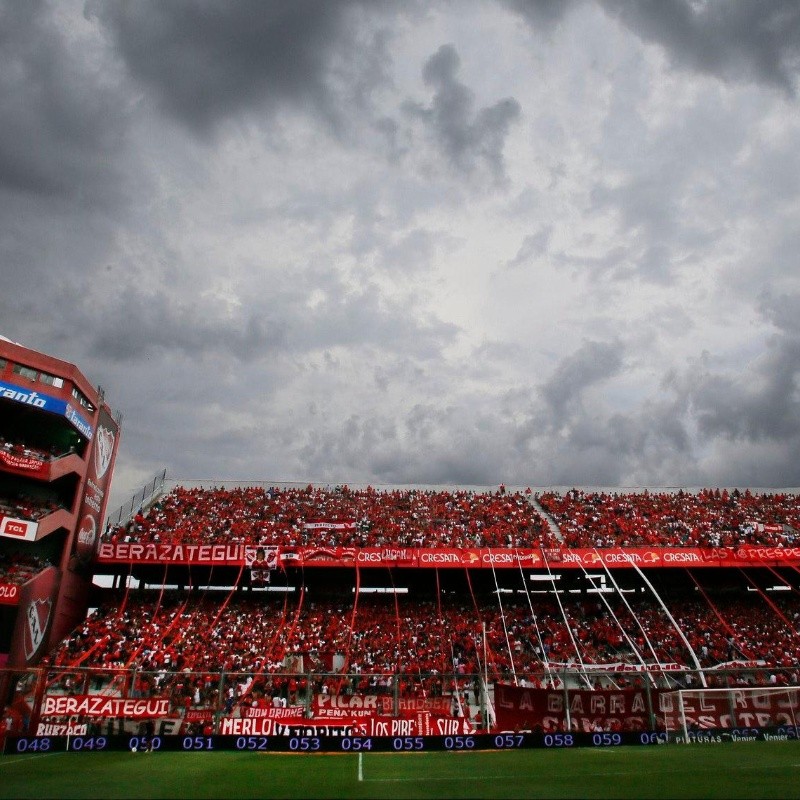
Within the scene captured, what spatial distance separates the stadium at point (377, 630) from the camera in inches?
658

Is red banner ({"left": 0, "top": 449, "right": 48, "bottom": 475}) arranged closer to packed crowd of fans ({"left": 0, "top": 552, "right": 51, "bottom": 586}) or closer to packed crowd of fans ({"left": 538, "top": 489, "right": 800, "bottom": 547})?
packed crowd of fans ({"left": 0, "top": 552, "right": 51, "bottom": 586})

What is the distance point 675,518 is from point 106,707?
39885 millimetres

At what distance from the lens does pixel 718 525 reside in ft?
147

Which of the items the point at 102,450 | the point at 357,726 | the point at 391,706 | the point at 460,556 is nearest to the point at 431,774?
the point at 391,706

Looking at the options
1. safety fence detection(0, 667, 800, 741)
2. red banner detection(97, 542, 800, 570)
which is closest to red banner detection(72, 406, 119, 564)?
red banner detection(97, 542, 800, 570)

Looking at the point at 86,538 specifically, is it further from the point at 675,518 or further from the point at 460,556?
the point at 675,518

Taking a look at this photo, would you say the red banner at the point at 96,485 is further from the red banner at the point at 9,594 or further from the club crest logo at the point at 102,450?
the red banner at the point at 9,594

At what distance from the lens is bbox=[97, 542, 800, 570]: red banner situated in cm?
3759

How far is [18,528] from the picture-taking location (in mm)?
31703

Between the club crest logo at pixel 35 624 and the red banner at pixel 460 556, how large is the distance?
14.6 ft

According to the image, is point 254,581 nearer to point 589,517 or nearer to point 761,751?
point 589,517

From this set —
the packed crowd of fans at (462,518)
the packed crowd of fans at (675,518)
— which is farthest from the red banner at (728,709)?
the packed crowd of fans at (675,518)

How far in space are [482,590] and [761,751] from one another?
2758 cm

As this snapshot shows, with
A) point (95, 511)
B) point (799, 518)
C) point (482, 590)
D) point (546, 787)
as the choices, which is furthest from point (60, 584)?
point (799, 518)
